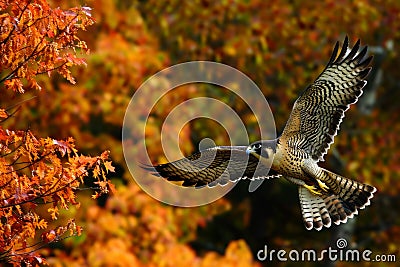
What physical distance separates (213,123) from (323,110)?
6.95 m

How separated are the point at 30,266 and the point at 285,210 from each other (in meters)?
10.7

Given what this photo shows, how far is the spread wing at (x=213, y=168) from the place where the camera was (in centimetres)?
645

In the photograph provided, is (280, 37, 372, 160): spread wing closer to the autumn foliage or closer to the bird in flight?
the bird in flight

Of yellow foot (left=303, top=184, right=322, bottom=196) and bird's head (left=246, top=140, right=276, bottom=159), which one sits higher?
bird's head (left=246, top=140, right=276, bottom=159)

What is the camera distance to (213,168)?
263 inches

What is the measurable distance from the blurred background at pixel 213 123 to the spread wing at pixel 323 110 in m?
5.05

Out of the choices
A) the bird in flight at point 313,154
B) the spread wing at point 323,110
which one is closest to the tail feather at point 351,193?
the bird in flight at point 313,154

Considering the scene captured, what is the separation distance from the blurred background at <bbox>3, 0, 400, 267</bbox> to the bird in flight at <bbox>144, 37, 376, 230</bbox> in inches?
172

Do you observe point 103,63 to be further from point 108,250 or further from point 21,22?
point 21,22

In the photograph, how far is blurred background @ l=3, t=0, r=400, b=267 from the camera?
445 inches

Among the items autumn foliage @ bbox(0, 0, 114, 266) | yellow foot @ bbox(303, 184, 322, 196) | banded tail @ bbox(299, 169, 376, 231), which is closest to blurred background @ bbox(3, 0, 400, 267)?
banded tail @ bbox(299, 169, 376, 231)

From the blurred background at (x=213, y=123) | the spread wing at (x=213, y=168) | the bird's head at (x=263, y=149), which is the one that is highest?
the blurred background at (x=213, y=123)

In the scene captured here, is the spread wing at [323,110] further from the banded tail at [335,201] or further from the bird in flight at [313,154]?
the banded tail at [335,201]

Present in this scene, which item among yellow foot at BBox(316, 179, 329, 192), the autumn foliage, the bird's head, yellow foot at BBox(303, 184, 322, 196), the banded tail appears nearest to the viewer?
the autumn foliage
